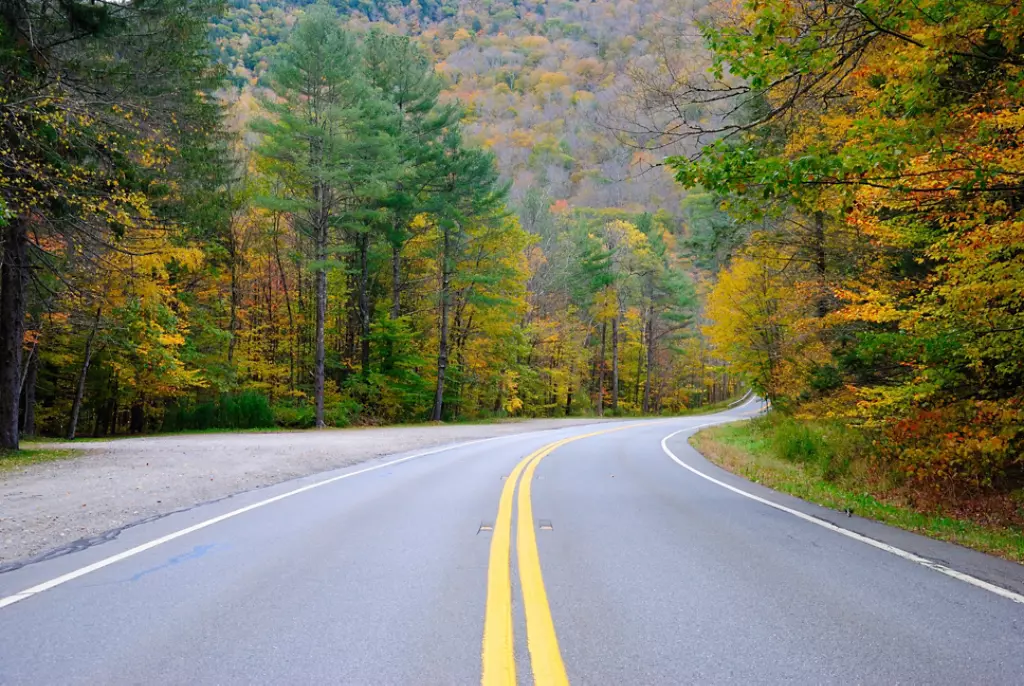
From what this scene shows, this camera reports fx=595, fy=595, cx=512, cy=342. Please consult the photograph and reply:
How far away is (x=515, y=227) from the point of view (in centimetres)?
3244

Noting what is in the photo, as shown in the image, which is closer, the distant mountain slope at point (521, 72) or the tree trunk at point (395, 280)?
the tree trunk at point (395, 280)

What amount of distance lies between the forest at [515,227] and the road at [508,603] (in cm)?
356

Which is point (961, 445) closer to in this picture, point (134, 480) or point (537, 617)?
point (537, 617)

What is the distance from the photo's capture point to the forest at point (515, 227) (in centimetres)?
644

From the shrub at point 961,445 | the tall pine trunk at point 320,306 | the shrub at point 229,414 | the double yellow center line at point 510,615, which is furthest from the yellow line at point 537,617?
the shrub at point 229,414

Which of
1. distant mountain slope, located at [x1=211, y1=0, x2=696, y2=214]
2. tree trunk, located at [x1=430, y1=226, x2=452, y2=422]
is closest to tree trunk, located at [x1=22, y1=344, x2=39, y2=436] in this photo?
distant mountain slope, located at [x1=211, y1=0, x2=696, y2=214]

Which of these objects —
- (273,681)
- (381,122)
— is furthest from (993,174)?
(381,122)

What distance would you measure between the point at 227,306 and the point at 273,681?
1185 inches

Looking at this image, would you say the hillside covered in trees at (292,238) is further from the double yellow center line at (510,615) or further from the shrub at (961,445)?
the shrub at (961,445)

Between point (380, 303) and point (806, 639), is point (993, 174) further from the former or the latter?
point (380, 303)

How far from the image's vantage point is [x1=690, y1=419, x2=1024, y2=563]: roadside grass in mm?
6570

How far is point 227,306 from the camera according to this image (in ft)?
98.1

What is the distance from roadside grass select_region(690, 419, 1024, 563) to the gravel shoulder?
8959mm

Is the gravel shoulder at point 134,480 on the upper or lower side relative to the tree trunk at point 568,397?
lower
